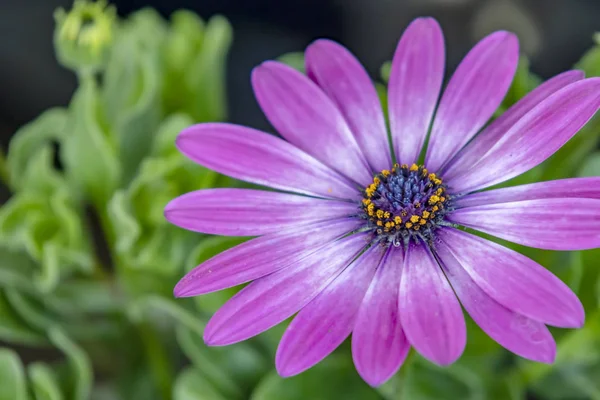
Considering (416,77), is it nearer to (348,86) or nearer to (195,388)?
(348,86)

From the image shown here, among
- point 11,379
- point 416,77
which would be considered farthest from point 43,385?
point 416,77

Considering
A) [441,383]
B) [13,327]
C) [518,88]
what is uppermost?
[518,88]

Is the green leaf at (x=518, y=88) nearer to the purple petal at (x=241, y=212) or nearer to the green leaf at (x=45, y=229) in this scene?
the purple petal at (x=241, y=212)

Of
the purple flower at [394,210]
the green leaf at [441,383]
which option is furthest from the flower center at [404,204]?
the green leaf at [441,383]

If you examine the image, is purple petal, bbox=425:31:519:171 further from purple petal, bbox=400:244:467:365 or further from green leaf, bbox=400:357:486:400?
green leaf, bbox=400:357:486:400

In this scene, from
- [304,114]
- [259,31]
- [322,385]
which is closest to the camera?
[304,114]

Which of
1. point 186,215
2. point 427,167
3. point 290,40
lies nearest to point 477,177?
point 427,167
